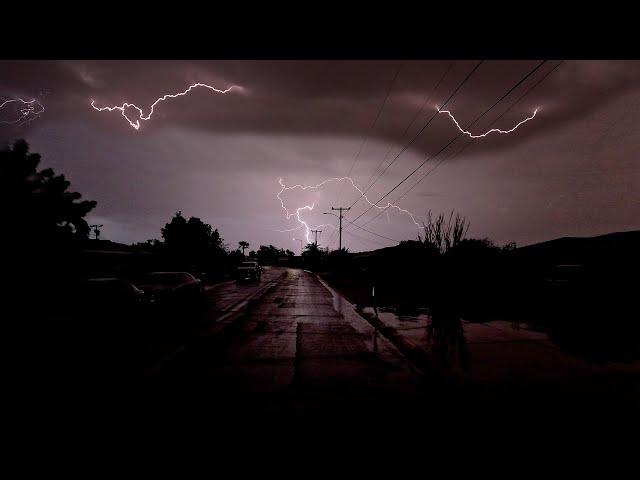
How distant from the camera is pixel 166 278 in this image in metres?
→ 15.6

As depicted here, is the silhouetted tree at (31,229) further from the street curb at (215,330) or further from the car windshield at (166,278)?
the street curb at (215,330)

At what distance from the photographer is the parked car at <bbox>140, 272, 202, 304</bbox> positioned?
13.7 m

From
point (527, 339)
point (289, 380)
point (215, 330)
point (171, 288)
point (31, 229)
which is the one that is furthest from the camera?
point (171, 288)

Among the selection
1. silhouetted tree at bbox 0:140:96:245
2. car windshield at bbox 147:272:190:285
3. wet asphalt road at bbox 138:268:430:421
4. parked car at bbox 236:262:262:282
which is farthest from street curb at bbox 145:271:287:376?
parked car at bbox 236:262:262:282

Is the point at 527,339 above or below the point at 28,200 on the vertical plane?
below

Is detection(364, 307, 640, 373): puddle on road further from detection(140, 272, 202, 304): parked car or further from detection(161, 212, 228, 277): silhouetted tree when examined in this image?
detection(161, 212, 228, 277): silhouetted tree

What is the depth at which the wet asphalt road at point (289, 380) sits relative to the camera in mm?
4789

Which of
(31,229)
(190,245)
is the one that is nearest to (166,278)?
(31,229)

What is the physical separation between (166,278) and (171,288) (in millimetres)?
1287

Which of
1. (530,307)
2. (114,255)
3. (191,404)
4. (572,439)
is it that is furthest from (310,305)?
(114,255)

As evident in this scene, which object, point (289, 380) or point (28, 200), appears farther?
point (28, 200)

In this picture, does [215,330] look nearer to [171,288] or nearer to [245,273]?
[171,288]
